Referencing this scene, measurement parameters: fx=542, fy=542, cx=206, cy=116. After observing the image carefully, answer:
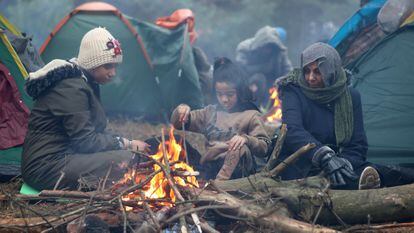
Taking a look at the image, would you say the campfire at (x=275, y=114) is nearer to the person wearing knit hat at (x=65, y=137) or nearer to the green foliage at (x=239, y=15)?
the person wearing knit hat at (x=65, y=137)

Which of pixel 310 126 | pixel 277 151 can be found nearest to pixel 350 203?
pixel 277 151

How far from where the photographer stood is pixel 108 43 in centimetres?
566

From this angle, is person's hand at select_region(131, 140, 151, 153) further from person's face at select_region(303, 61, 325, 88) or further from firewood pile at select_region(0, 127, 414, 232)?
person's face at select_region(303, 61, 325, 88)

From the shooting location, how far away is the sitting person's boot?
206 inches

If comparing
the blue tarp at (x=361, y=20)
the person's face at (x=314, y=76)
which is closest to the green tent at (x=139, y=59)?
the blue tarp at (x=361, y=20)

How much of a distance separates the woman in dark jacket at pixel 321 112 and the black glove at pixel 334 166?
14cm

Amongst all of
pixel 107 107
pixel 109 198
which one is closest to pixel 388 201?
pixel 109 198

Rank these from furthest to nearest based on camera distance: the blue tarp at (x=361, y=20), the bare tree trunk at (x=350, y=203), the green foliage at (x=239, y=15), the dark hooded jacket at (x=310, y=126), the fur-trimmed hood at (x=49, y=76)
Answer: the green foliage at (x=239, y=15), the blue tarp at (x=361, y=20), the dark hooded jacket at (x=310, y=126), the fur-trimmed hood at (x=49, y=76), the bare tree trunk at (x=350, y=203)

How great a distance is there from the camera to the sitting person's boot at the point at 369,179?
17.2 ft

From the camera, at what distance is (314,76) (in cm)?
571

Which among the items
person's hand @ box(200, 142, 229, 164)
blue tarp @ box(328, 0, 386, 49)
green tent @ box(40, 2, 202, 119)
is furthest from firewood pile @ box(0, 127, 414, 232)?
green tent @ box(40, 2, 202, 119)

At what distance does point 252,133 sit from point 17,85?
132 inches

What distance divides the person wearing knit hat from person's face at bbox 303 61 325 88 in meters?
1.96

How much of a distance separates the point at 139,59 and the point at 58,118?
515cm
